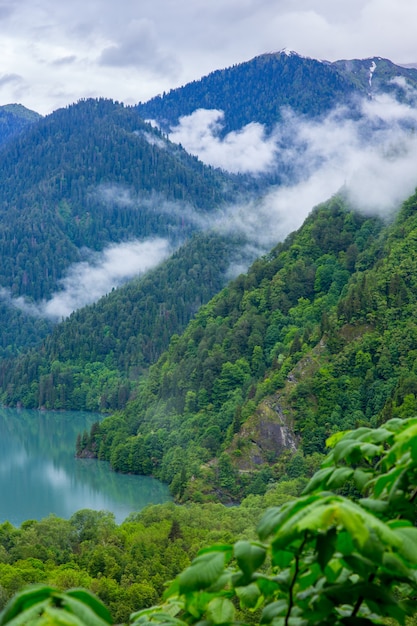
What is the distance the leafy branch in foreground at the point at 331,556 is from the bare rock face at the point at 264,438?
60.2m

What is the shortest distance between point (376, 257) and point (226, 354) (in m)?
16.8

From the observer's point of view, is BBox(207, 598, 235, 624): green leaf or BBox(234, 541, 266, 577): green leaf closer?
BBox(234, 541, 266, 577): green leaf

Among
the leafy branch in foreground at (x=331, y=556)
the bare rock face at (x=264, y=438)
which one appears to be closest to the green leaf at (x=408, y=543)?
the leafy branch in foreground at (x=331, y=556)

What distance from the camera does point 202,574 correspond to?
9.99 feet

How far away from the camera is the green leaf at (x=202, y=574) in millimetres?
3021

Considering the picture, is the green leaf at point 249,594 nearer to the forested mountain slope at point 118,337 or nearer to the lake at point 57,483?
the lake at point 57,483

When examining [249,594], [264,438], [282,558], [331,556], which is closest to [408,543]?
[331,556]

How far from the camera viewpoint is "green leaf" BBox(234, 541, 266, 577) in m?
3.09

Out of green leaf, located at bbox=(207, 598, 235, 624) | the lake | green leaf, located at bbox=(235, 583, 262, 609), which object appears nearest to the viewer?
green leaf, located at bbox=(207, 598, 235, 624)

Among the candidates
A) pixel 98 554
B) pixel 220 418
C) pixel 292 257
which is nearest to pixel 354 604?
pixel 98 554

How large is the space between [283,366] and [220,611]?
64688 mm

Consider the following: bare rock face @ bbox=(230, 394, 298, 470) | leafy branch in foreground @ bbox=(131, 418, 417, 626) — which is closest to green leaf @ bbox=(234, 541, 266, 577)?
leafy branch in foreground @ bbox=(131, 418, 417, 626)

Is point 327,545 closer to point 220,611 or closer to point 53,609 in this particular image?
point 220,611

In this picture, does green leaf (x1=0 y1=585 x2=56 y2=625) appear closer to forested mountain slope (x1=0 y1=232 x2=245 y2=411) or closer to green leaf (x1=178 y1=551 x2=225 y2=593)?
green leaf (x1=178 y1=551 x2=225 y2=593)
